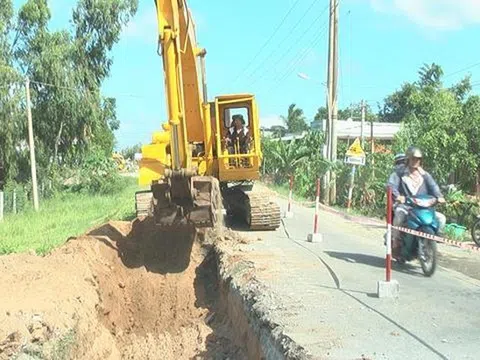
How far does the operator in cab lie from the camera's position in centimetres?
1375

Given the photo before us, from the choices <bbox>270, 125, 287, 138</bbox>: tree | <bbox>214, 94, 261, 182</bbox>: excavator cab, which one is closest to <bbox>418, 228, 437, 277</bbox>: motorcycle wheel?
<bbox>214, 94, 261, 182</bbox>: excavator cab

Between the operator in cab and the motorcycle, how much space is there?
15.7 feet

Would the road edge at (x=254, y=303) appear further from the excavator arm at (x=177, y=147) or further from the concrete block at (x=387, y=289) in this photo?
the concrete block at (x=387, y=289)

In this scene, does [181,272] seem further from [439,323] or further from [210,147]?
[439,323]

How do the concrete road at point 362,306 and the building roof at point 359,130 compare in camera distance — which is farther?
the building roof at point 359,130

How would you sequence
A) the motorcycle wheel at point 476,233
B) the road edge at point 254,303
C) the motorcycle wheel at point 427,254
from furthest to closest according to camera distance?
the motorcycle wheel at point 476,233
the motorcycle wheel at point 427,254
the road edge at point 254,303

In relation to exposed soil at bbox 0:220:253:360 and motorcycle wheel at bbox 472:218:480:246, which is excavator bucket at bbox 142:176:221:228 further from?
motorcycle wheel at bbox 472:218:480:246

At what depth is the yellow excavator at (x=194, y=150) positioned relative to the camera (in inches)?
400

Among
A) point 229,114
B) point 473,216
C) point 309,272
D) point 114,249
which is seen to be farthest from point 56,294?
point 473,216

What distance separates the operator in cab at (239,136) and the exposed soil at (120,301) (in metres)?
2.12

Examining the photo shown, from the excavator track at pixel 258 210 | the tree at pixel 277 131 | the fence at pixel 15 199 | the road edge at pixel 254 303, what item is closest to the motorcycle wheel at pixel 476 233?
the excavator track at pixel 258 210

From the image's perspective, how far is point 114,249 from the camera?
12359 millimetres

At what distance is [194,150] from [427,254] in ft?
17.2

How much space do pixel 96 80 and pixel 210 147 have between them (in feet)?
85.4
